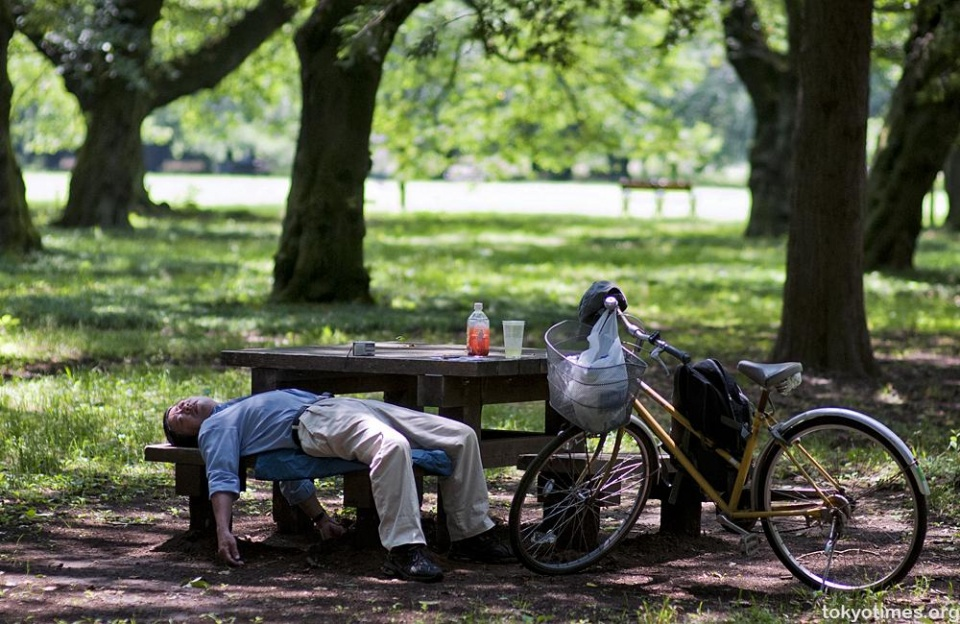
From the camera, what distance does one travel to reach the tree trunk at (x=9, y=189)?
→ 20.9 metres

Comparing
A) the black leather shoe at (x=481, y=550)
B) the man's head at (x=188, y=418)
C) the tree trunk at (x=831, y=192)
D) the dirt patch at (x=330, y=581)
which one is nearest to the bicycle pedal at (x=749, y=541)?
the dirt patch at (x=330, y=581)

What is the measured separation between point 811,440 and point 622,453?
3.48 metres

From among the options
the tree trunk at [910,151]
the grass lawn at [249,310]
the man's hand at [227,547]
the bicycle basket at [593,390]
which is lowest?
the grass lawn at [249,310]

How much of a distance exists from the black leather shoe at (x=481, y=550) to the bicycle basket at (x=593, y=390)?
28.0 inches

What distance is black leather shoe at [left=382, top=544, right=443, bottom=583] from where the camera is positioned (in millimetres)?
6074

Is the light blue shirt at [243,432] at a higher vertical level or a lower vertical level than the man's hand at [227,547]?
higher

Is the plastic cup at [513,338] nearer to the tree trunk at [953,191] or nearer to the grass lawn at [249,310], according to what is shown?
the grass lawn at [249,310]

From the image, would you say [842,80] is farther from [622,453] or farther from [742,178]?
[742,178]

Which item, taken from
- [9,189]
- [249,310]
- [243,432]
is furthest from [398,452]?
[9,189]

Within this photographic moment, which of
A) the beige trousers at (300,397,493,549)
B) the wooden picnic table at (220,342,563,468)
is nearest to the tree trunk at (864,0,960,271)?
the wooden picnic table at (220,342,563,468)

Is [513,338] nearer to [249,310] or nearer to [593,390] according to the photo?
[593,390]

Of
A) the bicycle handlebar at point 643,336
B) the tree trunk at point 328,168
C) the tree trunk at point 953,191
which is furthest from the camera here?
the tree trunk at point 953,191

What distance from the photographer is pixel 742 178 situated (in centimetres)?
9438

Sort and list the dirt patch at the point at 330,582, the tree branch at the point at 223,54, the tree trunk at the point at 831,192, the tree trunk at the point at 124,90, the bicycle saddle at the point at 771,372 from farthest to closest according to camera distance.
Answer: the tree branch at the point at 223,54 → the tree trunk at the point at 124,90 → the tree trunk at the point at 831,192 → the bicycle saddle at the point at 771,372 → the dirt patch at the point at 330,582
